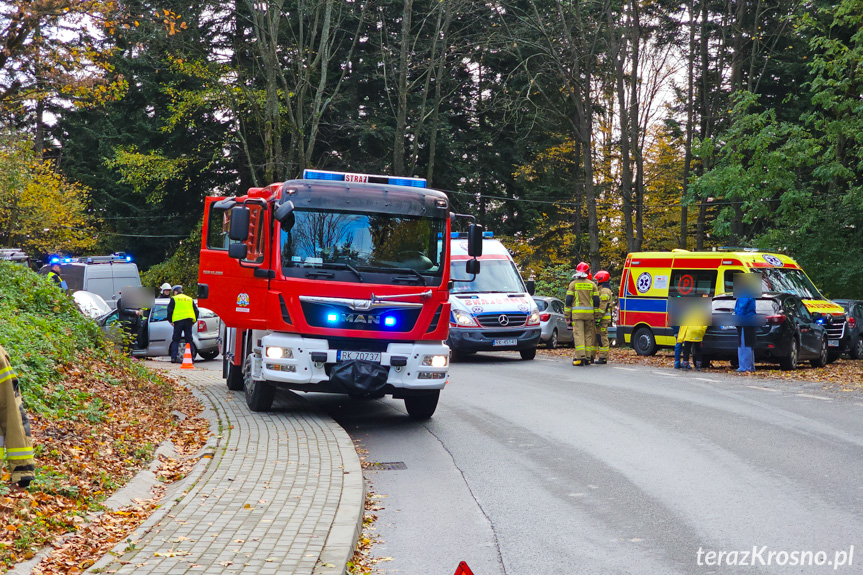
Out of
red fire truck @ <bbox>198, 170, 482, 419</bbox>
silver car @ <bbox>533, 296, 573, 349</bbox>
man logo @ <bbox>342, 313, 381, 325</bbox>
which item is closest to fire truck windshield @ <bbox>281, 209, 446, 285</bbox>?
red fire truck @ <bbox>198, 170, 482, 419</bbox>

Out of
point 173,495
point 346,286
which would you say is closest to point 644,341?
point 346,286

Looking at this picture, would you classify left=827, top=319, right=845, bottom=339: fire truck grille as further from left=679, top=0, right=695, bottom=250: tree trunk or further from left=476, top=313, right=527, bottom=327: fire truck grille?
left=679, top=0, right=695, bottom=250: tree trunk

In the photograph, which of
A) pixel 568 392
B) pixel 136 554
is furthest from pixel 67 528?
pixel 568 392

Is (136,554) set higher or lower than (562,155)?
lower

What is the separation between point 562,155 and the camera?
4656 cm

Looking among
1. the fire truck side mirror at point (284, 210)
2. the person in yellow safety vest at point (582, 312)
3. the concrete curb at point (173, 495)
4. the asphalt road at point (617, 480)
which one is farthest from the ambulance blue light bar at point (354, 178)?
the person in yellow safety vest at point (582, 312)

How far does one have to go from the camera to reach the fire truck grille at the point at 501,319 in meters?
20.4

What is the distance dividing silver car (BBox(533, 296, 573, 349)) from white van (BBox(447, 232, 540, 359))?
686cm

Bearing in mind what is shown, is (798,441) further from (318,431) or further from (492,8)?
(492,8)

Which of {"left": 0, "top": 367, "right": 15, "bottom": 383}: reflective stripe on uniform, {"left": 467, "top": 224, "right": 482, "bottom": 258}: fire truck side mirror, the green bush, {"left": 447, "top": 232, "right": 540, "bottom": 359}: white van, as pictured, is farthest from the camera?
{"left": 447, "top": 232, "right": 540, "bottom": 359}: white van

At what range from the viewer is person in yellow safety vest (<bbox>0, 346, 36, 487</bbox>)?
598 centimetres

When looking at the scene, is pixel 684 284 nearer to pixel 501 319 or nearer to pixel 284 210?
pixel 501 319

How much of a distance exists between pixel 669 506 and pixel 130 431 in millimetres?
5510

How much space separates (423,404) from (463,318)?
8588 mm
